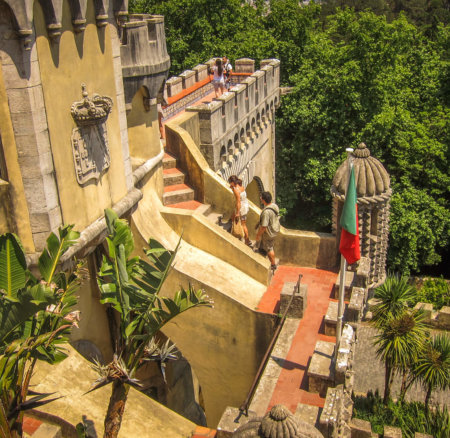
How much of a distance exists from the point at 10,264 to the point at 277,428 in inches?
142

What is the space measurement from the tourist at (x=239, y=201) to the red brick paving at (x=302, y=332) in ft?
5.49

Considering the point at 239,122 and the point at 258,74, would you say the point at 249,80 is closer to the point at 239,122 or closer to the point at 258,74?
the point at 258,74

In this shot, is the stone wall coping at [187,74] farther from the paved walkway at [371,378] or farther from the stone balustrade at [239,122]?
the paved walkway at [371,378]

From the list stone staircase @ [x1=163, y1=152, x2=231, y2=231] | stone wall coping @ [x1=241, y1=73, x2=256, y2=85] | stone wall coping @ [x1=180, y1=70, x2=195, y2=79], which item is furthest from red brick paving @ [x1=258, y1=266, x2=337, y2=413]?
stone wall coping @ [x1=180, y1=70, x2=195, y2=79]

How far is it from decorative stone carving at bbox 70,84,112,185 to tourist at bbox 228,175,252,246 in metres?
4.43

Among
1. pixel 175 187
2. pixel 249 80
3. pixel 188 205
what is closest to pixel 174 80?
pixel 249 80

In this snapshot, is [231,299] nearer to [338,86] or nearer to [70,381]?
[70,381]

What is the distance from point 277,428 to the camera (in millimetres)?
5961

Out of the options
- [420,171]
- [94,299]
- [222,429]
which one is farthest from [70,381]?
[420,171]

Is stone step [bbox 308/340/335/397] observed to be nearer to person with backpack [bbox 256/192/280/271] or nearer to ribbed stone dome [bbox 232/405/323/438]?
person with backpack [bbox 256/192/280/271]

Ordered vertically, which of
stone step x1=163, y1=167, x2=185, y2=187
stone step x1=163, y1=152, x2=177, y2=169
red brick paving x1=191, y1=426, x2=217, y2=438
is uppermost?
stone step x1=163, y1=152, x2=177, y2=169

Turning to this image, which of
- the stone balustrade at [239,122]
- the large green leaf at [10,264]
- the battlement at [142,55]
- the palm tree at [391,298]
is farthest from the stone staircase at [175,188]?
the large green leaf at [10,264]

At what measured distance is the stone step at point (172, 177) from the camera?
16469mm

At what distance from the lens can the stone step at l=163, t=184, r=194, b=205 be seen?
16.0 metres
